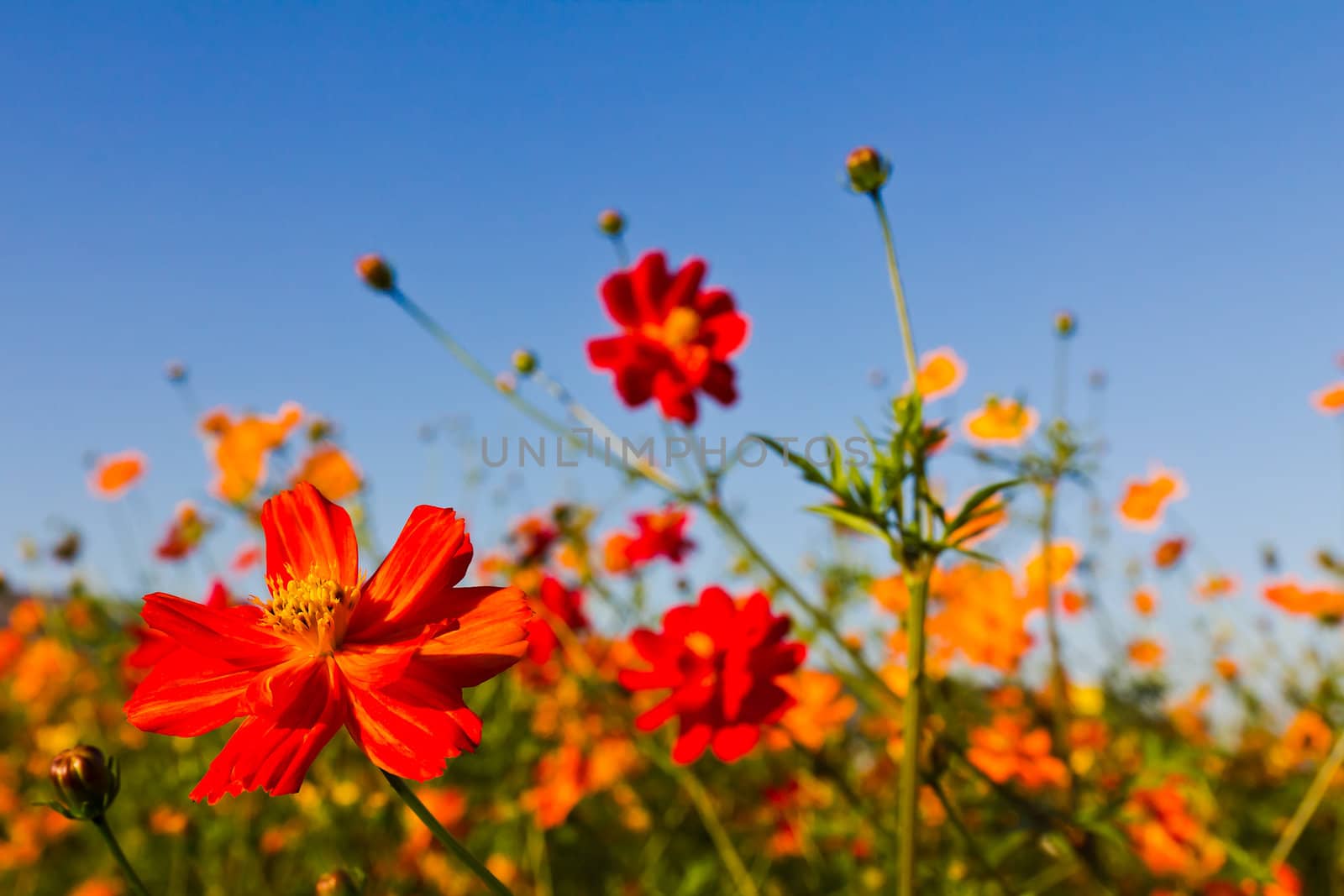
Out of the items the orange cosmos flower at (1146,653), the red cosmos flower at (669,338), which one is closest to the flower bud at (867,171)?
the red cosmos flower at (669,338)

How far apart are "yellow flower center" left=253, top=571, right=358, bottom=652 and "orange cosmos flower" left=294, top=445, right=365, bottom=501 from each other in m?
1.88

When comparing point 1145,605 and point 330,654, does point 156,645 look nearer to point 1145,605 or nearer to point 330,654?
point 330,654

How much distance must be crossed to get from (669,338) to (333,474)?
56.4 inches

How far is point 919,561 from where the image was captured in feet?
2.45

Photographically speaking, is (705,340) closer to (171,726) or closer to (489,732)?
(171,726)

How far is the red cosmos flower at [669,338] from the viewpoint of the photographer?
142 centimetres

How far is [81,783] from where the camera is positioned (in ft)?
2.21

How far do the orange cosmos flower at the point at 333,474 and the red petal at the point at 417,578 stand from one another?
6.23 ft

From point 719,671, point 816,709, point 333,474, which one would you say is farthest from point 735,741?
point 333,474

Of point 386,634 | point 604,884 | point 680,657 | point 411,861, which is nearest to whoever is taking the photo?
point 386,634

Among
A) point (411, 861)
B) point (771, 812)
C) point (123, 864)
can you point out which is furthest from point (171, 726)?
point (771, 812)

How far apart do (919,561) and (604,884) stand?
1850 mm

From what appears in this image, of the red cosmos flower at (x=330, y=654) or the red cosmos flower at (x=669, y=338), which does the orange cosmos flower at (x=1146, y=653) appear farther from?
the red cosmos flower at (x=330, y=654)

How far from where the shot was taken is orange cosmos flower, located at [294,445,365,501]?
8.33ft
